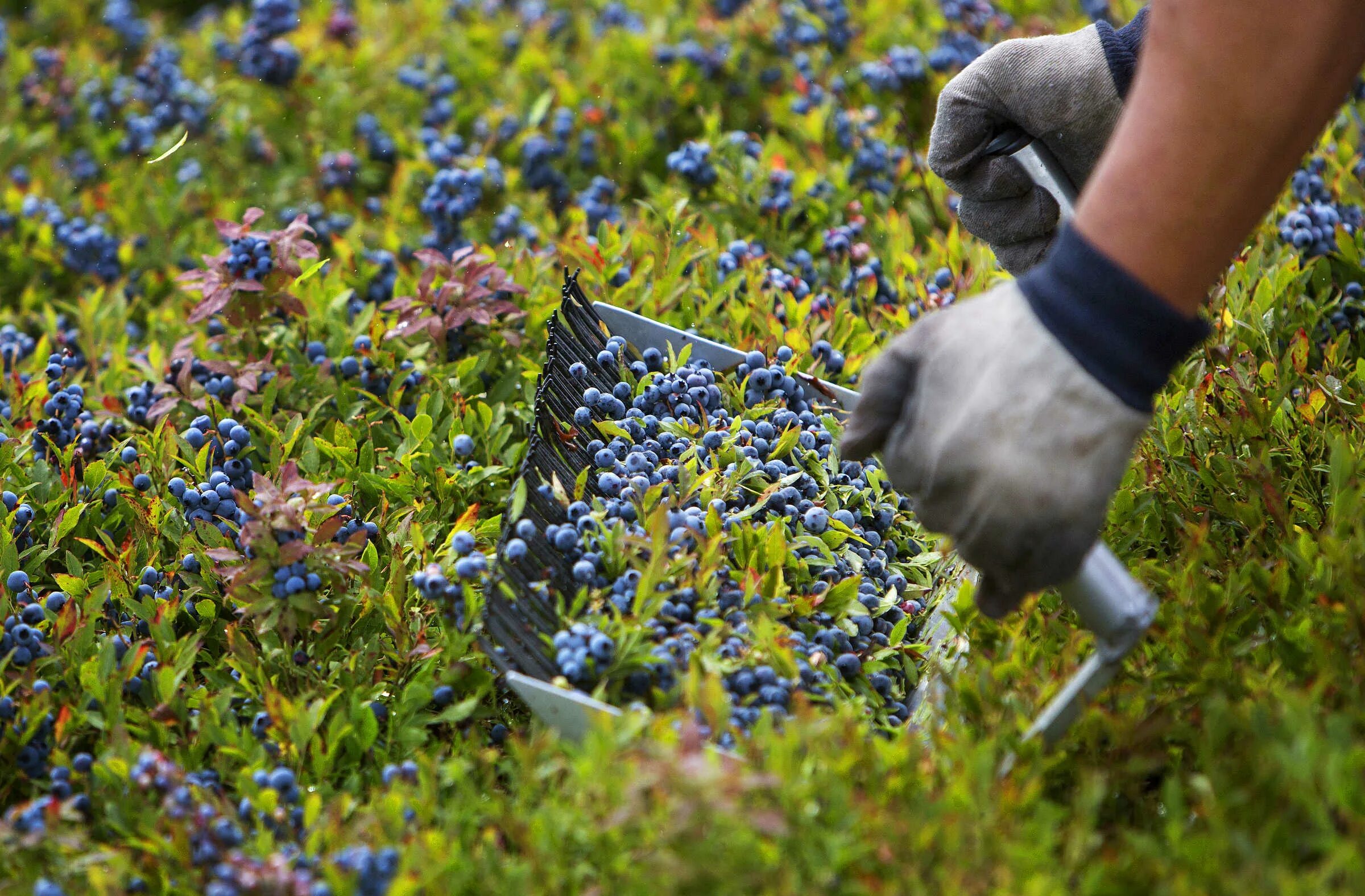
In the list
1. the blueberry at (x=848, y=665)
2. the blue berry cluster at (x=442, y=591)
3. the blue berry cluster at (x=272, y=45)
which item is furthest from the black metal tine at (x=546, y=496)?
the blue berry cluster at (x=272, y=45)

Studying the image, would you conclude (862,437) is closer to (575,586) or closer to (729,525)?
(729,525)

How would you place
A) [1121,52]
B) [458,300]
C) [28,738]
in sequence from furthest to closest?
[458,300] < [1121,52] < [28,738]

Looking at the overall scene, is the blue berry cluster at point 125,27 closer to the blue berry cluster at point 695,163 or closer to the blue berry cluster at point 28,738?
the blue berry cluster at point 695,163

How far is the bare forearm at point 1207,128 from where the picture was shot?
3.92ft

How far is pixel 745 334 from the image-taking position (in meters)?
2.35

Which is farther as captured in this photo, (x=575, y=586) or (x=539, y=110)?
(x=539, y=110)

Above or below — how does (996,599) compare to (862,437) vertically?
below

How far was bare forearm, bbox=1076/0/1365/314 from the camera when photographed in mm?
1196

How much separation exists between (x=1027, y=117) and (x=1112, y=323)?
0.79 metres

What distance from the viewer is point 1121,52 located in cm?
189

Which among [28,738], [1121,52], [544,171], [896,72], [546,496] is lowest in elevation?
[28,738]

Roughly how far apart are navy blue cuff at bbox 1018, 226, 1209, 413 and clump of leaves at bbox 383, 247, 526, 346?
1.33 m

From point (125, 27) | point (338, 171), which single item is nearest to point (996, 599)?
point (338, 171)

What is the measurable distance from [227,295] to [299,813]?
120cm
